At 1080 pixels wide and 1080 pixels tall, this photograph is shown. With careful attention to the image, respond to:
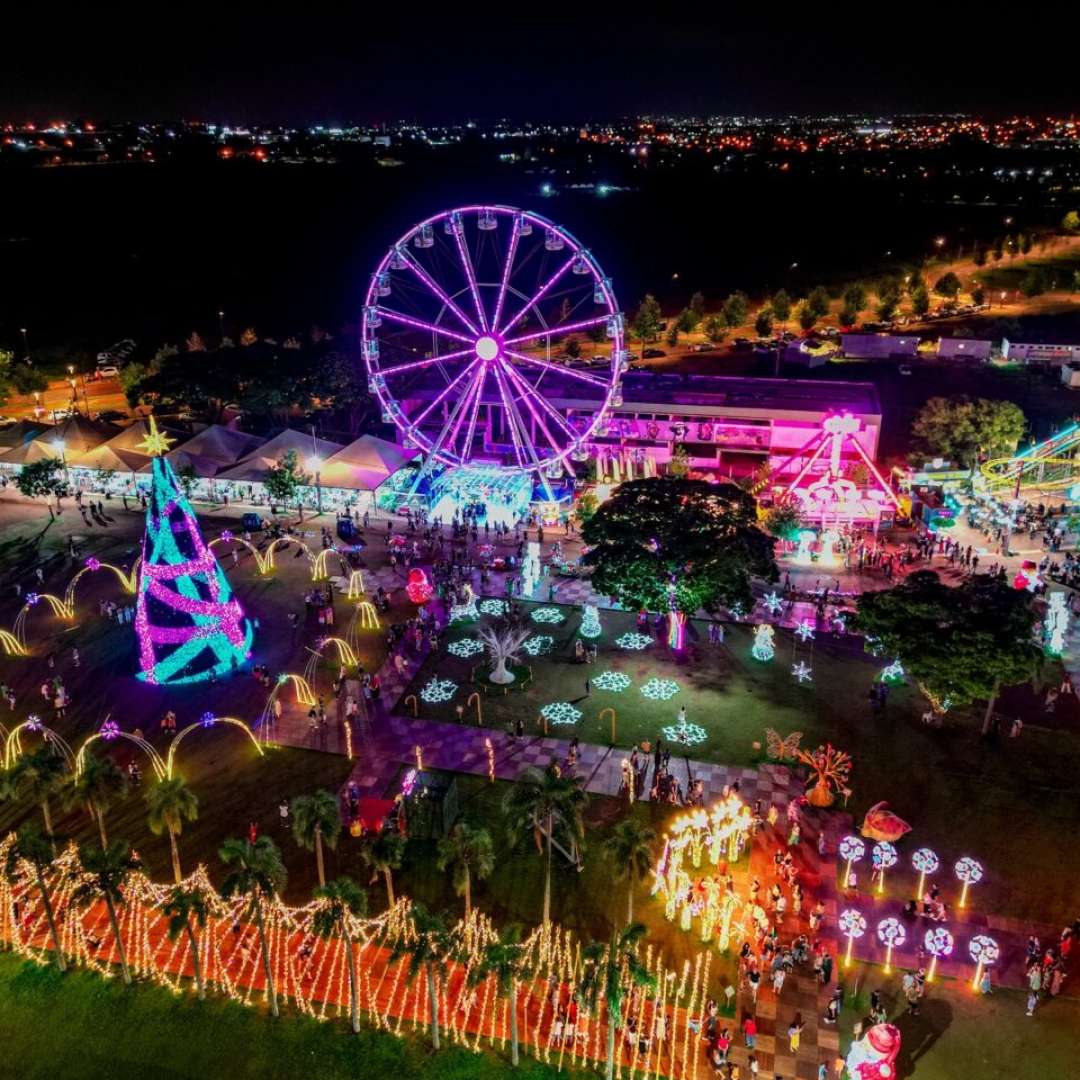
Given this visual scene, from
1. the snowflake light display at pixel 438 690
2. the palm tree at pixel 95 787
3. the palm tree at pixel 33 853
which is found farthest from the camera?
the snowflake light display at pixel 438 690

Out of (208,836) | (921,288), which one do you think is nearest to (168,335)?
(921,288)

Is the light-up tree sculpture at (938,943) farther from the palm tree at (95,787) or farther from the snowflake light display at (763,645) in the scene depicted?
the palm tree at (95,787)

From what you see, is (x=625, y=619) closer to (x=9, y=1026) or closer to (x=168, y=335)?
(x=9, y=1026)

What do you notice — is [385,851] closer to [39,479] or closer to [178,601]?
[178,601]

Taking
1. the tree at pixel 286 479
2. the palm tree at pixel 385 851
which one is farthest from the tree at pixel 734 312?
the palm tree at pixel 385 851

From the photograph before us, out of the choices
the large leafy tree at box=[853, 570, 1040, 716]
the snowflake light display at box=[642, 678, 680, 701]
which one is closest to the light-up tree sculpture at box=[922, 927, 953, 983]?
the large leafy tree at box=[853, 570, 1040, 716]

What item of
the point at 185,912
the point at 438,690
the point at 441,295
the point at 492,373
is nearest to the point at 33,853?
the point at 185,912

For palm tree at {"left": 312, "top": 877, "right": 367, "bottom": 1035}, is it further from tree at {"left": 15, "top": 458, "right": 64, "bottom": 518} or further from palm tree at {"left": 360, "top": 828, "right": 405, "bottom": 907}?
tree at {"left": 15, "top": 458, "right": 64, "bottom": 518}
